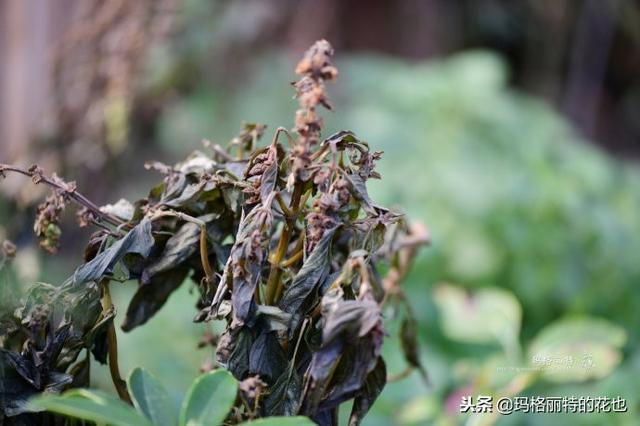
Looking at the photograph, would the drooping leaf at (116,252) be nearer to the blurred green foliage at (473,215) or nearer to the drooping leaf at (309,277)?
the drooping leaf at (309,277)

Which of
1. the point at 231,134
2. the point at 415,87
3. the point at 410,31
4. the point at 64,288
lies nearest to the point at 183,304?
the point at 64,288

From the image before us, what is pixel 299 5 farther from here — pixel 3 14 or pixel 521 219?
pixel 521 219

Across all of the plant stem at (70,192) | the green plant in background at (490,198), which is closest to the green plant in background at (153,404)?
the plant stem at (70,192)

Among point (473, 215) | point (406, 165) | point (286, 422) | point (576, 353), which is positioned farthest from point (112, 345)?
point (406, 165)

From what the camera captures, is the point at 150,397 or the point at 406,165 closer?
the point at 150,397

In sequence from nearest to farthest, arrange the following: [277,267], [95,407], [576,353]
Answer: [95,407]
[277,267]
[576,353]

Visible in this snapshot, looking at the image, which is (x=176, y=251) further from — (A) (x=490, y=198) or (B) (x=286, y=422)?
(A) (x=490, y=198)

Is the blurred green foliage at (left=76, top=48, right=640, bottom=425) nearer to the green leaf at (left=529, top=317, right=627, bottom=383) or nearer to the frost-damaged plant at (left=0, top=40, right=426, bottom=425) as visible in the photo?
the green leaf at (left=529, top=317, right=627, bottom=383)
